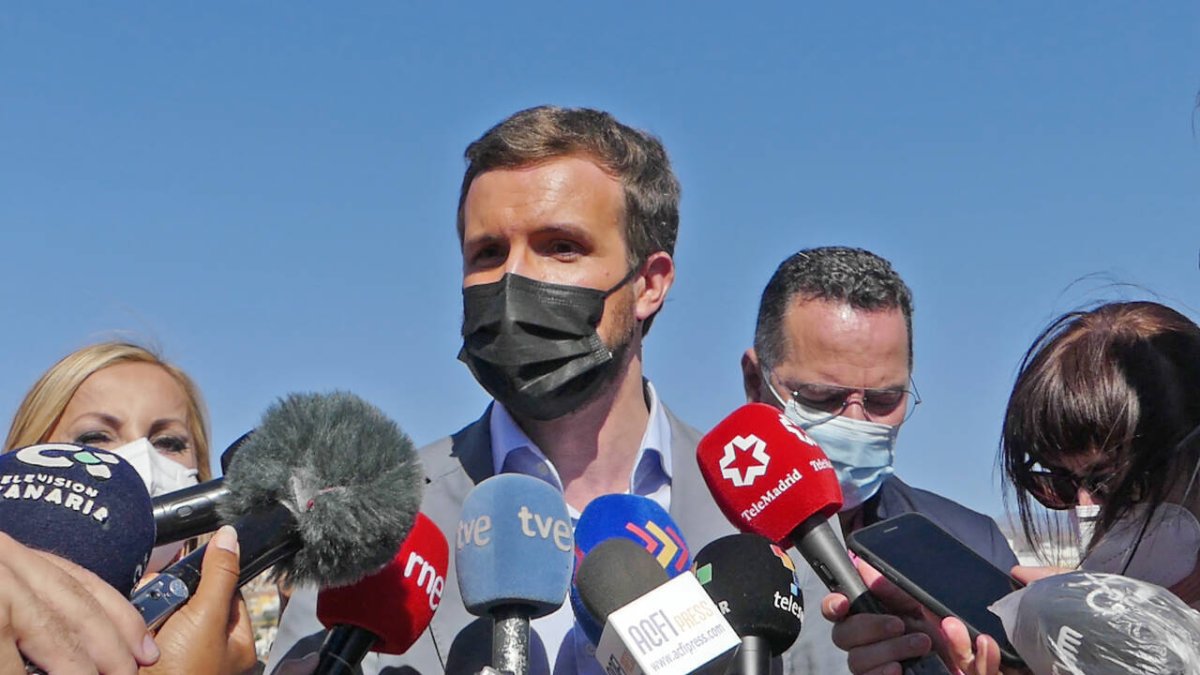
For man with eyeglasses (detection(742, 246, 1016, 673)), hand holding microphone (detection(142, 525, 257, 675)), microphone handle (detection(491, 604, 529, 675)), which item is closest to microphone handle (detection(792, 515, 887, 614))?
microphone handle (detection(491, 604, 529, 675))

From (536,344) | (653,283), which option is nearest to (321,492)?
(536,344)

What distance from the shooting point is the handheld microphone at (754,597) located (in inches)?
88.5

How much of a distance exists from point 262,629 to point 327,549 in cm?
838

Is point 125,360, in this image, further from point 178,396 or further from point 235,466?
point 235,466

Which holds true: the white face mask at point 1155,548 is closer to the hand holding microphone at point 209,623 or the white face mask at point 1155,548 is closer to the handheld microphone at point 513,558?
the handheld microphone at point 513,558

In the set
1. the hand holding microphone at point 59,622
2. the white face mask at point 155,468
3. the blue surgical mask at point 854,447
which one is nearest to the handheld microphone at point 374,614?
the hand holding microphone at point 59,622

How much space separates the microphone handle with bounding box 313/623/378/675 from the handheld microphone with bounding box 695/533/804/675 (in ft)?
2.39

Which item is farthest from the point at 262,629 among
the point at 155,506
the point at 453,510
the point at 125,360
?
the point at 155,506

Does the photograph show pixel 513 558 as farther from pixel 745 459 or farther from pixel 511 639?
pixel 745 459

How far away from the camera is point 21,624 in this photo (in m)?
1.54

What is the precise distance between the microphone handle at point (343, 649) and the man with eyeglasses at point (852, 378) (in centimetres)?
237

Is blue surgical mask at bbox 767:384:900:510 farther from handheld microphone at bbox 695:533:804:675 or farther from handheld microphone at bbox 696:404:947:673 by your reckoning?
handheld microphone at bbox 695:533:804:675

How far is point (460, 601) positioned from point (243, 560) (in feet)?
3.57

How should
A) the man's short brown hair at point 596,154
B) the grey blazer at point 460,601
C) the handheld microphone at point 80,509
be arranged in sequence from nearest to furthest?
the handheld microphone at point 80,509 < the grey blazer at point 460,601 < the man's short brown hair at point 596,154
